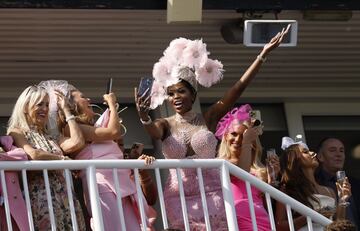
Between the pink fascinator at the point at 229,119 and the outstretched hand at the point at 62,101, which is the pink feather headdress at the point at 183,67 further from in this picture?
the outstretched hand at the point at 62,101

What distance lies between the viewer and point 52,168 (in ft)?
30.9

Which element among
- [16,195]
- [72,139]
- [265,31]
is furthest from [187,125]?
[16,195]

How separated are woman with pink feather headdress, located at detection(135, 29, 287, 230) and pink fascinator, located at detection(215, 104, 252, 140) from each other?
0.07 metres

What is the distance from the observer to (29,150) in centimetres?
951

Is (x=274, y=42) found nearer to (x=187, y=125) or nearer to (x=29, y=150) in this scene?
(x=187, y=125)

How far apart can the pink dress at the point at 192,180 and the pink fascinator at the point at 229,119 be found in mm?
151

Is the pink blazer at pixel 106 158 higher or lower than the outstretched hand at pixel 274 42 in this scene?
lower

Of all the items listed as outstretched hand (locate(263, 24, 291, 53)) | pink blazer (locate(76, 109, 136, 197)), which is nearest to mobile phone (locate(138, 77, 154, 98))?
pink blazer (locate(76, 109, 136, 197))

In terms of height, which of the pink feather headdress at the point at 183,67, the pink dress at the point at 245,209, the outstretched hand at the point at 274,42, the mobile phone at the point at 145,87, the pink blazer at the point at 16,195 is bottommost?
the pink dress at the point at 245,209

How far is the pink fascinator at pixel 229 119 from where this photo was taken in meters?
10.3

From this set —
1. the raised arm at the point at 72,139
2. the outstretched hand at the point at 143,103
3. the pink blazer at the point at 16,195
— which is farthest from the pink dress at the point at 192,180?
the pink blazer at the point at 16,195

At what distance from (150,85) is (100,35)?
1.94m

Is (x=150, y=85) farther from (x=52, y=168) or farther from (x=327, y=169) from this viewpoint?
(x=327, y=169)

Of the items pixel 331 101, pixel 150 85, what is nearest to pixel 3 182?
pixel 150 85
